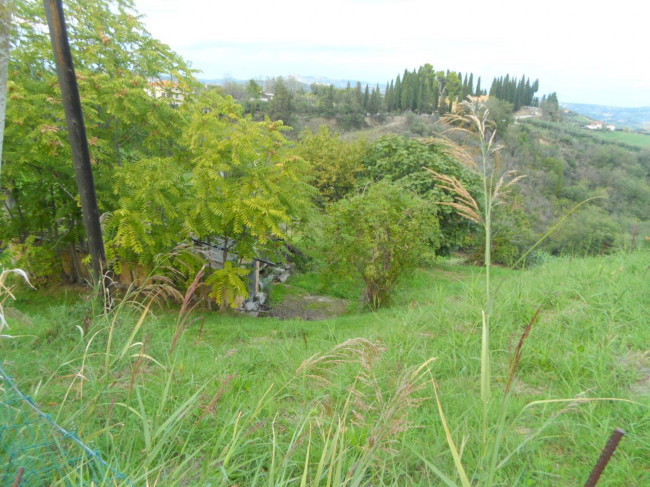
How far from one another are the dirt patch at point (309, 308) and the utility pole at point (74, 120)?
18.1 feet

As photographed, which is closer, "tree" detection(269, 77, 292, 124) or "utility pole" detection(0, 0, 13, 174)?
"utility pole" detection(0, 0, 13, 174)

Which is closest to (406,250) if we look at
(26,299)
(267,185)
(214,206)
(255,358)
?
(267,185)

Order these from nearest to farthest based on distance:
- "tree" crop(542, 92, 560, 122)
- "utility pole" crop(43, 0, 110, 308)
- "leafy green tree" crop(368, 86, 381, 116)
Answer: "utility pole" crop(43, 0, 110, 308)
"leafy green tree" crop(368, 86, 381, 116)
"tree" crop(542, 92, 560, 122)

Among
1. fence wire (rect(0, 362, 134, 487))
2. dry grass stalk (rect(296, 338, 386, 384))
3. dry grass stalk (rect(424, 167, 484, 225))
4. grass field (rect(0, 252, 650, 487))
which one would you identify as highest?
dry grass stalk (rect(424, 167, 484, 225))

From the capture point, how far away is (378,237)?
868 centimetres

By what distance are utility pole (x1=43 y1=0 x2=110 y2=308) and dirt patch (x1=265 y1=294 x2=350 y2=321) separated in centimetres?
551

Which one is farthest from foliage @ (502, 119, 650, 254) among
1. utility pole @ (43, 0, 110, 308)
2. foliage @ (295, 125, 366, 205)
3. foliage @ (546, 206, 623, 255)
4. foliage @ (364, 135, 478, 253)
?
utility pole @ (43, 0, 110, 308)

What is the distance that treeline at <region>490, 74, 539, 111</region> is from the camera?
3039 inches

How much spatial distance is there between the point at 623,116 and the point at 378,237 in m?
149

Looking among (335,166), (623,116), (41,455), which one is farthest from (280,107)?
(623,116)

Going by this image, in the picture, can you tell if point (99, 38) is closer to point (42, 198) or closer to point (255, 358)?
point (42, 198)

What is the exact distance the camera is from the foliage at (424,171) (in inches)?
600

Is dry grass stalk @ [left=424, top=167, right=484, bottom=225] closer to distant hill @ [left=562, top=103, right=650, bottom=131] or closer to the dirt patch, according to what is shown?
the dirt patch

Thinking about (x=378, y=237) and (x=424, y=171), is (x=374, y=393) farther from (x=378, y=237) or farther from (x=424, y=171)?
(x=424, y=171)
